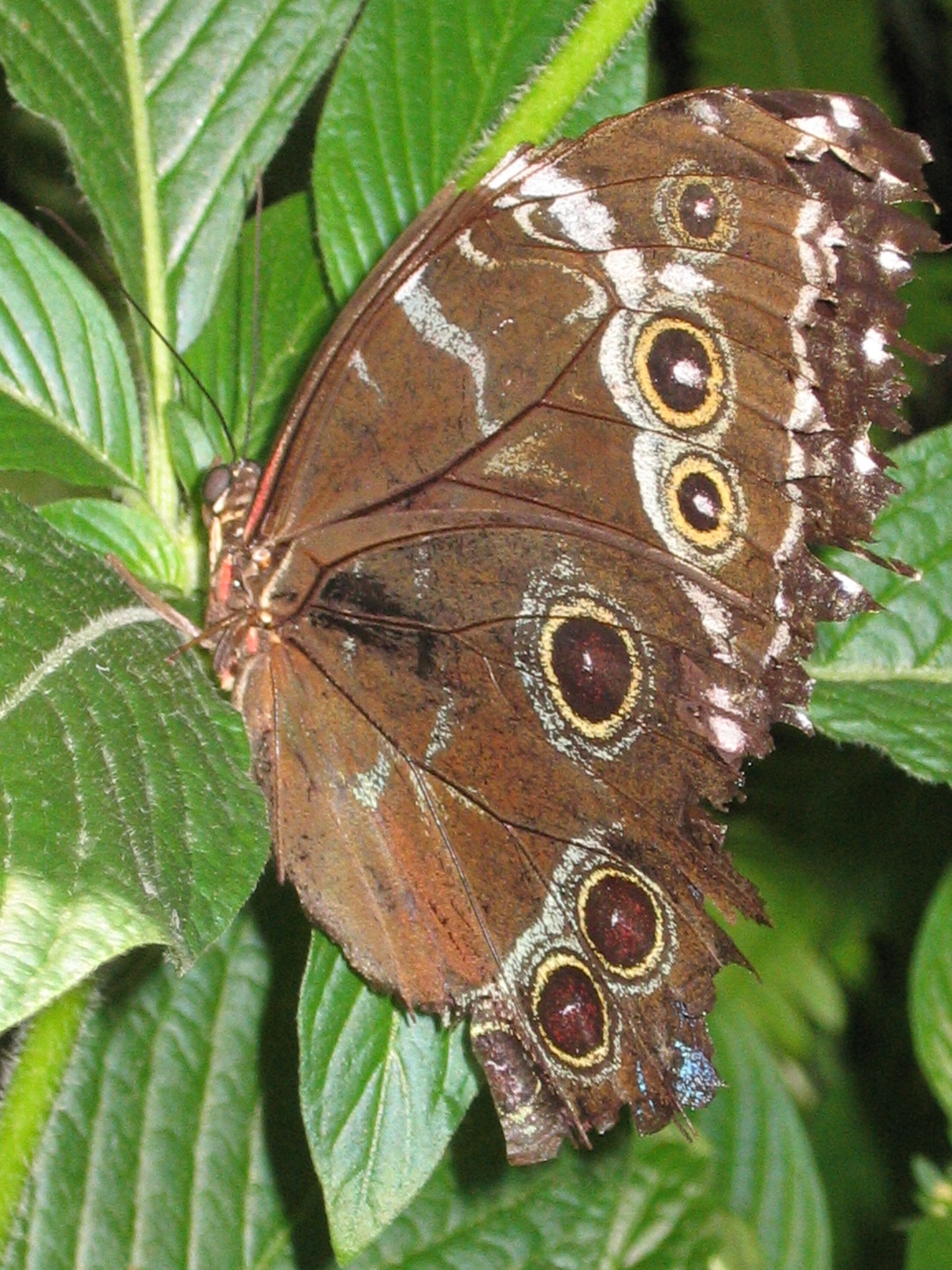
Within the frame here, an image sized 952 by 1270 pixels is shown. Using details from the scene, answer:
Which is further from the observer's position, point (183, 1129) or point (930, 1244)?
point (930, 1244)

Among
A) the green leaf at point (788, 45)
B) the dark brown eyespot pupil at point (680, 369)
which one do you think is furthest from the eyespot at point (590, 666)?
the green leaf at point (788, 45)

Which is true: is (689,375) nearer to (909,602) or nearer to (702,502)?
(702,502)

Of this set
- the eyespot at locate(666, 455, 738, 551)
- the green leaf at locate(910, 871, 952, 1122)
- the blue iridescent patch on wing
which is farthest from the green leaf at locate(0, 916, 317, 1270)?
the green leaf at locate(910, 871, 952, 1122)

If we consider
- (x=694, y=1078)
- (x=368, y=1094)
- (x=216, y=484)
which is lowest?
(x=368, y=1094)

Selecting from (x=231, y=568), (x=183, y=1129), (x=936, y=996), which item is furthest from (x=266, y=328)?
(x=936, y=996)

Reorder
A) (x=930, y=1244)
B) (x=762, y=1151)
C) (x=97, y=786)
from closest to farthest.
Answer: (x=97, y=786)
(x=930, y=1244)
(x=762, y=1151)

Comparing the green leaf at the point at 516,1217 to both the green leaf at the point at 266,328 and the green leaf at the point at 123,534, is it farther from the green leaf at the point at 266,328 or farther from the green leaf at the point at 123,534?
the green leaf at the point at 266,328
